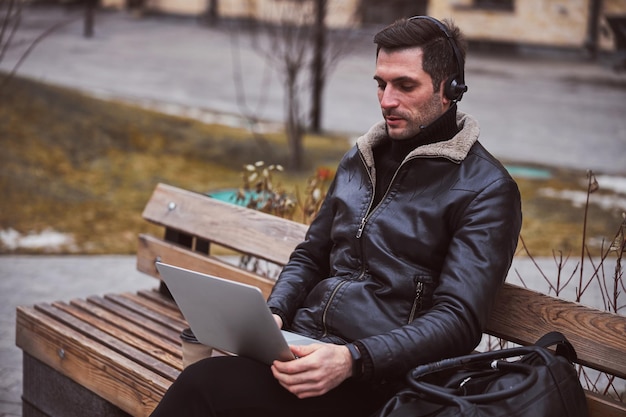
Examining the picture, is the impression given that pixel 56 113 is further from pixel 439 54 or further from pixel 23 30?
pixel 23 30

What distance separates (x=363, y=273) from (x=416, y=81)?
0.65 metres

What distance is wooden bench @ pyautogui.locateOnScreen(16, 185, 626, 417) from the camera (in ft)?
9.53

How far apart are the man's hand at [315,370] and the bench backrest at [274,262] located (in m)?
0.67

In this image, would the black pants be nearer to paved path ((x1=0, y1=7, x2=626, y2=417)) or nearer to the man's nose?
the man's nose

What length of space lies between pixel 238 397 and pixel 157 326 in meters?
1.44

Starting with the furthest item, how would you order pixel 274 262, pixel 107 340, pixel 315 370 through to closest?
pixel 274 262 → pixel 107 340 → pixel 315 370

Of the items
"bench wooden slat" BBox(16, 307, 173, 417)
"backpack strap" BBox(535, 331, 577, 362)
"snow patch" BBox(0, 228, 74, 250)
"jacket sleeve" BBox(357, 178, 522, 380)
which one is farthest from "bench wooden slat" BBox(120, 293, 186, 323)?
"snow patch" BBox(0, 228, 74, 250)

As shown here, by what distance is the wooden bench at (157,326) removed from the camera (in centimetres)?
291

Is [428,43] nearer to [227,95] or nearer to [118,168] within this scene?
[118,168]

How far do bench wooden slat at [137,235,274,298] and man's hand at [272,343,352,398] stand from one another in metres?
1.30

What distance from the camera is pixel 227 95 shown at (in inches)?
646

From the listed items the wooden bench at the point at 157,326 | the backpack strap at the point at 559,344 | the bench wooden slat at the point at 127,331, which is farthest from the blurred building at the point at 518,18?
the backpack strap at the point at 559,344

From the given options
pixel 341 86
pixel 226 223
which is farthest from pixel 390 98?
pixel 341 86

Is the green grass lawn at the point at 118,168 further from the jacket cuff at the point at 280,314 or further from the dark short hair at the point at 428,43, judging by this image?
the dark short hair at the point at 428,43
